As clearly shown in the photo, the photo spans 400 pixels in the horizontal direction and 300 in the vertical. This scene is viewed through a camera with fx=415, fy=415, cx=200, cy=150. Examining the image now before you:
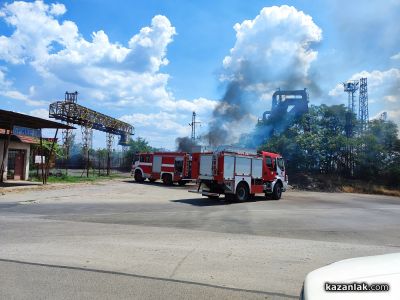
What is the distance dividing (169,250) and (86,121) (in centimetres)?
5179

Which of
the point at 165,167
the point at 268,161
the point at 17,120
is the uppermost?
the point at 17,120

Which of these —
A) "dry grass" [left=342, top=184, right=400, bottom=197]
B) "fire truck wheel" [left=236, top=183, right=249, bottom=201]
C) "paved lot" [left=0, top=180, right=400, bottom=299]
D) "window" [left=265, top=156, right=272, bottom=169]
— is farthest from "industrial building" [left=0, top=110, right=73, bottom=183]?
"dry grass" [left=342, top=184, right=400, bottom=197]

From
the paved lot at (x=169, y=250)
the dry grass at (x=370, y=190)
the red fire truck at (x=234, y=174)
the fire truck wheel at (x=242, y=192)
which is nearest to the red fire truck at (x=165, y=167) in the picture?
the red fire truck at (x=234, y=174)

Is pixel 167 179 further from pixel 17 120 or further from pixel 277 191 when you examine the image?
pixel 17 120

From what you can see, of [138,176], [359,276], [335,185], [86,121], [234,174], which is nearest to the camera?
[359,276]

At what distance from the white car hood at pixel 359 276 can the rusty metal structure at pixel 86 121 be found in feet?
155

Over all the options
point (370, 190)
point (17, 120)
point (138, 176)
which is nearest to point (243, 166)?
point (17, 120)

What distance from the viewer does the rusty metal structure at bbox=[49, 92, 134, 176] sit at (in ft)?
180

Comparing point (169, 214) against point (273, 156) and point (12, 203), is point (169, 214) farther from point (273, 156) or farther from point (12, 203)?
point (273, 156)

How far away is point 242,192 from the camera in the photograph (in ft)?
72.1

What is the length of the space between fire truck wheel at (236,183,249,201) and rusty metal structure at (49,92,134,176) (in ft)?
98.1

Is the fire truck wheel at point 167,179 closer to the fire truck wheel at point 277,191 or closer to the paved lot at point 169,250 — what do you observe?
the fire truck wheel at point 277,191

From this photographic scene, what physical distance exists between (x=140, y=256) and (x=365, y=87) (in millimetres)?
66242

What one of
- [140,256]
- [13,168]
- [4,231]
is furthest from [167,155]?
[140,256]
